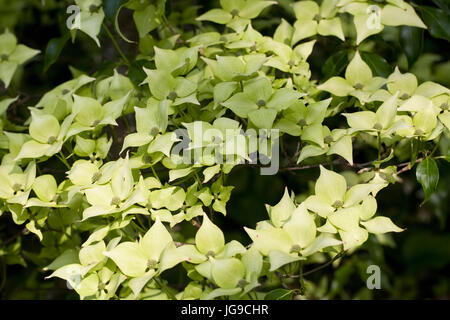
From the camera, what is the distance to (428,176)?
0.95 metres

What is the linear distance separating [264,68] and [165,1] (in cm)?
23

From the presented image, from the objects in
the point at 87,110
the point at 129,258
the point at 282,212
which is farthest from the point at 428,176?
the point at 87,110

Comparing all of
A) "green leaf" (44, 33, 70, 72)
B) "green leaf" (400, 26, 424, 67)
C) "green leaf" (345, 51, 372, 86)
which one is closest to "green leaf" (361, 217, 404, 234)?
"green leaf" (345, 51, 372, 86)

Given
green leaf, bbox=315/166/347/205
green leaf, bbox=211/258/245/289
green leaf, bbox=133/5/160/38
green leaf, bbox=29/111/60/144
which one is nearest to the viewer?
green leaf, bbox=211/258/245/289

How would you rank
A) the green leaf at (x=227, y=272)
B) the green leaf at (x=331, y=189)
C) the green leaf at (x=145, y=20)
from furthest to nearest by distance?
the green leaf at (x=145, y=20)
the green leaf at (x=331, y=189)
the green leaf at (x=227, y=272)

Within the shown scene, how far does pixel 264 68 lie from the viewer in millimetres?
1136

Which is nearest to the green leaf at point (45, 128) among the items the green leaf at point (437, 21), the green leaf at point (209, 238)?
the green leaf at point (209, 238)

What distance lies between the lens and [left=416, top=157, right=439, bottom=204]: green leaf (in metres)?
0.94

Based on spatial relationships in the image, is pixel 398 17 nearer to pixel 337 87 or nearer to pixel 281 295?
pixel 337 87

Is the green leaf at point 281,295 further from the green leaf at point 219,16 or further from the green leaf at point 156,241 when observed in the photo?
the green leaf at point 219,16

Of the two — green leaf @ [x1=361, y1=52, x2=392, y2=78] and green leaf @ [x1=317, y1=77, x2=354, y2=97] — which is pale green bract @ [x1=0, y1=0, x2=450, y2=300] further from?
green leaf @ [x1=361, y1=52, x2=392, y2=78]

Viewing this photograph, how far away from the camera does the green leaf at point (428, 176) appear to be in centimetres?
94

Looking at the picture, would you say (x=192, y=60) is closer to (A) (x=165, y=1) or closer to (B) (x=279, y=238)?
(A) (x=165, y=1)
